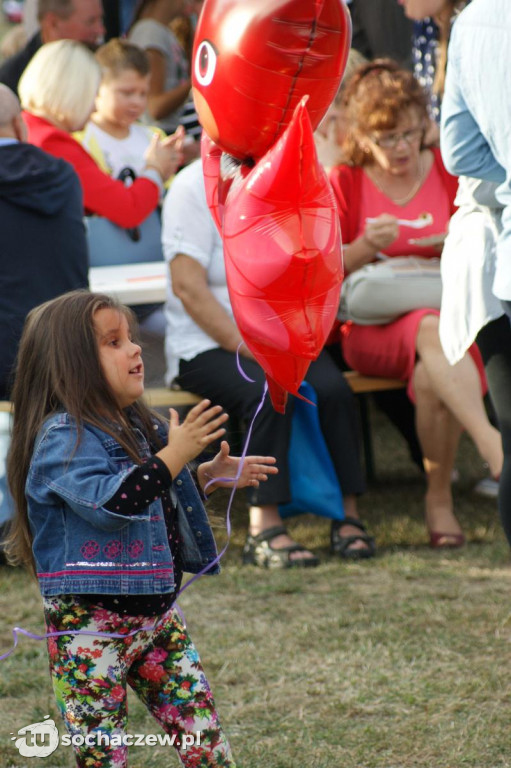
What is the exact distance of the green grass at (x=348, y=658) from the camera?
2418 mm

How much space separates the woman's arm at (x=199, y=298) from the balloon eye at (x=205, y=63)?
1.75 meters

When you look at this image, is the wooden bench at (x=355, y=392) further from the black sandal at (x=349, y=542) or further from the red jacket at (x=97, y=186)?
the red jacket at (x=97, y=186)

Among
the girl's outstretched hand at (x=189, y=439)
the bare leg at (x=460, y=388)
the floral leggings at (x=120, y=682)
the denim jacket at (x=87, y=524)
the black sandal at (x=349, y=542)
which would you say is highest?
the girl's outstretched hand at (x=189, y=439)

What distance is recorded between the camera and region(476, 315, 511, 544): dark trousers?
2496 mm

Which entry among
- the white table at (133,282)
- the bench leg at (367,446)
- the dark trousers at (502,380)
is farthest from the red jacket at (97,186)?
the dark trousers at (502,380)

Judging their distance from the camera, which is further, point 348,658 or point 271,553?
point 271,553

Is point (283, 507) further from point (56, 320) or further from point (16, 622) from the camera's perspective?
point (56, 320)

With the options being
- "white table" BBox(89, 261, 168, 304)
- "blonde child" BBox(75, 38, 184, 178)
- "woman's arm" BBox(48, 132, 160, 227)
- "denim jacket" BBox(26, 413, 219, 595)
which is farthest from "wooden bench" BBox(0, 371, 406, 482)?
"denim jacket" BBox(26, 413, 219, 595)

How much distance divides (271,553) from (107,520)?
198 cm

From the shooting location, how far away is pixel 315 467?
394 centimetres

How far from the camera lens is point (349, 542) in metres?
3.88

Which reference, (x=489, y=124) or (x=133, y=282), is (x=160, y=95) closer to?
(x=133, y=282)

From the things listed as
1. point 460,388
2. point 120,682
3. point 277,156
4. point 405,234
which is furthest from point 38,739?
point 405,234

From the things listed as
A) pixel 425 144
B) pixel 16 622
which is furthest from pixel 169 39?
pixel 16 622
